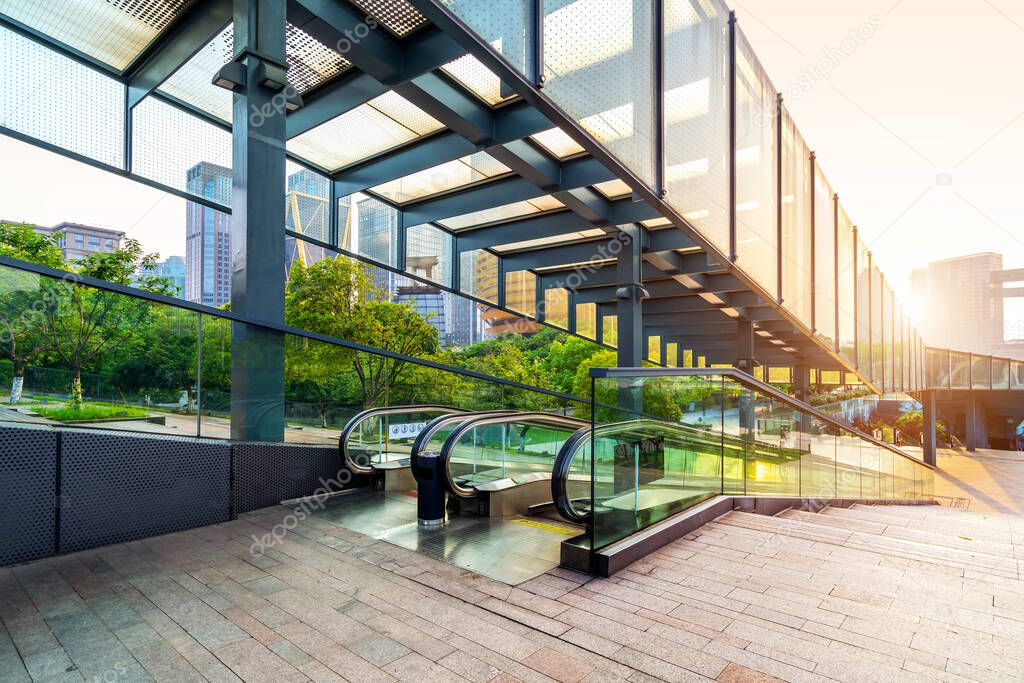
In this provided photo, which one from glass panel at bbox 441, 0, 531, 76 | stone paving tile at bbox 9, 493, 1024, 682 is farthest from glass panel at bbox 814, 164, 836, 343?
glass panel at bbox 441, 0, 531, 76

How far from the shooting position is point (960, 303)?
55.4 m

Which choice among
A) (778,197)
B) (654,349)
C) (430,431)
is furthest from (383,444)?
(654,349)

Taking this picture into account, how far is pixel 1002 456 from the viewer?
108 ft

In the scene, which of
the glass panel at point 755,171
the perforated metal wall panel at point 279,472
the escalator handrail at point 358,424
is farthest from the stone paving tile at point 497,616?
the glass panel at point 755,171

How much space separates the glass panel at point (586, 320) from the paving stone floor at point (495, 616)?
1370cm

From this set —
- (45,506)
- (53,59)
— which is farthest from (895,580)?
(53,59)

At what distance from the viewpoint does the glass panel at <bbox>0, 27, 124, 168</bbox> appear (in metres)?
7.29

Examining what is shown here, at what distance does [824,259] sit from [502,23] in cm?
1768

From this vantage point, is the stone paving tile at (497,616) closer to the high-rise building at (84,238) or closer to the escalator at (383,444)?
the escalator at (383,444)

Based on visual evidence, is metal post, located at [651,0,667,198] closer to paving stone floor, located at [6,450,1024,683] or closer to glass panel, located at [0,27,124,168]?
paving stone floor, located at [6,450,1024,683]

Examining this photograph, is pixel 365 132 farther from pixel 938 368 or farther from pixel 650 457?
pixel 938 368

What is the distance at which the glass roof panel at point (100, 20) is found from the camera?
6.67 metres

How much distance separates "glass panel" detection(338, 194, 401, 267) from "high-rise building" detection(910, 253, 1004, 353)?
53.4 m

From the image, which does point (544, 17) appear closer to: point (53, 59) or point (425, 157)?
point (425, 157)
